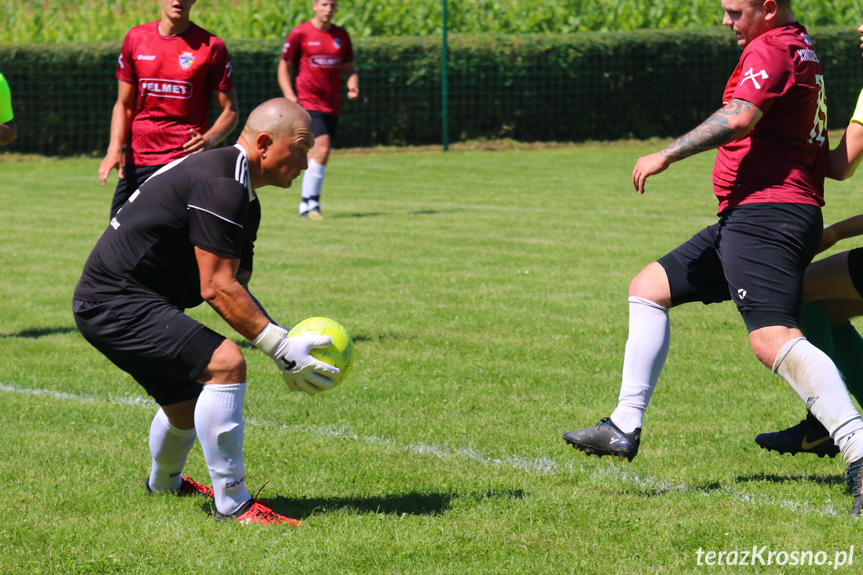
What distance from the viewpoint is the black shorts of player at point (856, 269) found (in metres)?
4.63

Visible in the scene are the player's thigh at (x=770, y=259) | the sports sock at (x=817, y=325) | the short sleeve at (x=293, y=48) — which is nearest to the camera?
the player's thigh at (x=770, y=259)

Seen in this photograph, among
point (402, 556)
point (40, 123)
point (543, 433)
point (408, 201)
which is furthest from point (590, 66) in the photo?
point (402, 556)

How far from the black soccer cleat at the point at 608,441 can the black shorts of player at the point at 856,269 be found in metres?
1.18

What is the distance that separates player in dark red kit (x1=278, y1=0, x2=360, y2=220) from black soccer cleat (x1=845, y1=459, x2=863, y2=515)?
1013cm

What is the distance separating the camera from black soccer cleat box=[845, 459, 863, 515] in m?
4.07

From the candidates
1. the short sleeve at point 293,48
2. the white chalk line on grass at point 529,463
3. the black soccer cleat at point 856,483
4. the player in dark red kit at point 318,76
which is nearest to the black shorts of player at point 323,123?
the player in dark red kit at point 318,76

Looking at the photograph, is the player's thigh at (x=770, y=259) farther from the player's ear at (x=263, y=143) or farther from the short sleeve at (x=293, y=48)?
the short sleeve at (x=293, y=48)

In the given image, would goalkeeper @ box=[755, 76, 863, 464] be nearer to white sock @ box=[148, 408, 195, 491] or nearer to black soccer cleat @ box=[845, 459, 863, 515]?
black soccer cleat @ box=[845, 459, 863, 515]

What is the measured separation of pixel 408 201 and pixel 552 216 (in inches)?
108

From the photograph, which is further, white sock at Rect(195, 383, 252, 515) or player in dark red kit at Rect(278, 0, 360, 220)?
player in dark red kit at Rect(278, 0, 360, 220)

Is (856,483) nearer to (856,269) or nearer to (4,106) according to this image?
(856,269)

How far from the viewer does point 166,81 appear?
729 cm

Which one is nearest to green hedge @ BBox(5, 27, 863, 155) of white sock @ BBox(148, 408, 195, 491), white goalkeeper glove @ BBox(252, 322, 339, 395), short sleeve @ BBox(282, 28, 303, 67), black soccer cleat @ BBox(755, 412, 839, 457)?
short sleeve @ BBox(282, 28, 303, 67)

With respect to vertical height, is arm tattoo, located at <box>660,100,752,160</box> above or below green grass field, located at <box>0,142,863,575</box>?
above
